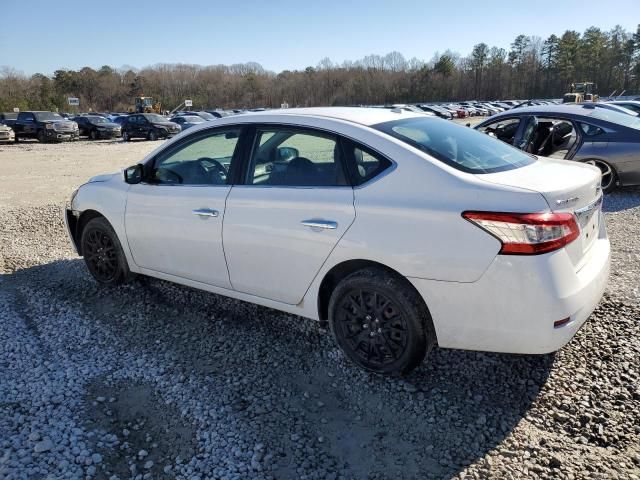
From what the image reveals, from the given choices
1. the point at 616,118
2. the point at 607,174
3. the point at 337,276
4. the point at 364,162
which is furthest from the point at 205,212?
the point at 616,118

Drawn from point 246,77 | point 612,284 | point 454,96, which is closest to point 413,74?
point 454,96

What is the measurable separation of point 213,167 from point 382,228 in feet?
5.50

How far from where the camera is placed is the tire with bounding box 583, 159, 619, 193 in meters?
8.38

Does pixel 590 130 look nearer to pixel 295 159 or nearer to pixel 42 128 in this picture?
pixel 295 159

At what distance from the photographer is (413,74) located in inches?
4390

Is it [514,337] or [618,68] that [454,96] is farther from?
[514,337]

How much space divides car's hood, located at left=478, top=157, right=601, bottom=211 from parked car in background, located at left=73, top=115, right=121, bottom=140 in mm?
32357

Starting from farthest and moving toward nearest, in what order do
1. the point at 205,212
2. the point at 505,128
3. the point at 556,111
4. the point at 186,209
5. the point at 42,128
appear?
the point at 42,128 → the point at 505,128 → the point at 556,111 → the point at 186,209 → the point at 205,212

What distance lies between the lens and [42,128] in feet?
94.7

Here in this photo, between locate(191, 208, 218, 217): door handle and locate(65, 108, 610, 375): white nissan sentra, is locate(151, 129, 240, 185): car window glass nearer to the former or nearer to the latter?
locate(65, 108, 610, 375): white nissan sentra

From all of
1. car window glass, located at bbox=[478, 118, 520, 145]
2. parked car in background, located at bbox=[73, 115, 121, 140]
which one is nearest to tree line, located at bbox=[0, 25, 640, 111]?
parked car in background, located at bbox=[73, 115, 121, 140]

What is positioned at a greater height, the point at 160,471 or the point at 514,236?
the point at 514,236

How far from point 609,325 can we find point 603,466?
1.69 m

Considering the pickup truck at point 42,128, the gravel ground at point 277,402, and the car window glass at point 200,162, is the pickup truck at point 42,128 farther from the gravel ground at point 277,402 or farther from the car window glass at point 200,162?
the car window glass at point 200,162
